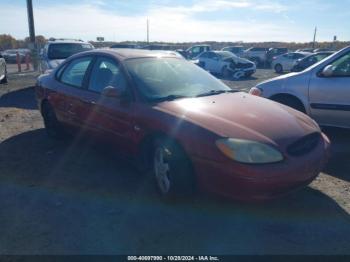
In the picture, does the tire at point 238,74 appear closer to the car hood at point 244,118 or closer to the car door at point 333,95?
the car door at point 333,95

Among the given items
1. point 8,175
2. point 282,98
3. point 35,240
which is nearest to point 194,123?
point 35,240

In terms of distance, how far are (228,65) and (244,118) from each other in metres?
17.3

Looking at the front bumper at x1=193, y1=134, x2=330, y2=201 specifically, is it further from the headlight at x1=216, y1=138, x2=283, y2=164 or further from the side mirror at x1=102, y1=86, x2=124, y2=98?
the side mirror at x1=102, y1=86, x2=124, y2=98

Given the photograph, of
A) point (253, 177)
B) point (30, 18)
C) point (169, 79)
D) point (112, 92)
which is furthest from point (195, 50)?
point (253, 177)

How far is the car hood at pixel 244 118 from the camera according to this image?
3555mm

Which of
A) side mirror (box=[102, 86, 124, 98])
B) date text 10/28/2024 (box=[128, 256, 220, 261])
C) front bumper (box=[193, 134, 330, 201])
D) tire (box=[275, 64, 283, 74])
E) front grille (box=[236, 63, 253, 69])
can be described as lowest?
tire (box=[275, 64, 283, 74])

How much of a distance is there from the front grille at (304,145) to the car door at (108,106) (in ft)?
5.98

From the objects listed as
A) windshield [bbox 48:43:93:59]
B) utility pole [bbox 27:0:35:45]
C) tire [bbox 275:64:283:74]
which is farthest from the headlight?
tire [bbox 275:64:283:74]

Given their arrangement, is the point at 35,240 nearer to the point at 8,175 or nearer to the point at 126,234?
the point at 126,234

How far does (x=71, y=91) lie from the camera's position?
5.52 meters

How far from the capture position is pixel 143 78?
451 cm

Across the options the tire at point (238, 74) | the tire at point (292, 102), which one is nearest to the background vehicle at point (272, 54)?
the tire at point (238, 74)

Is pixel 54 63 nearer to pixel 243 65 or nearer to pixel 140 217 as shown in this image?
pixel 140 217

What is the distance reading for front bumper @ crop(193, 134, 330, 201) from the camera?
3.34m
